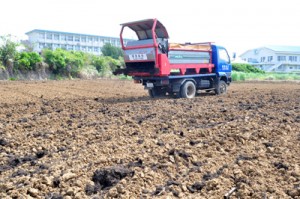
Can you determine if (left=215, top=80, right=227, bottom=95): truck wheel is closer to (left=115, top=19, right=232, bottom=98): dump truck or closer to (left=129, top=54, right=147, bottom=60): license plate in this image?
(left=115, top=19, right=232, bottom=98): dump truck

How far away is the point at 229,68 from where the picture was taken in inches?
571

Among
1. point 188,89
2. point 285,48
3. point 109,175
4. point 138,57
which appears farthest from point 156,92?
point 285,48

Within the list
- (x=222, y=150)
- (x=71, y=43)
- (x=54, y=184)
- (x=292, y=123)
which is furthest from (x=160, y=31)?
(x=71, y=43)

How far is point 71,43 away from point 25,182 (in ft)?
279

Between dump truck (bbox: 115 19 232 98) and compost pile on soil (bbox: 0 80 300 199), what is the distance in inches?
164

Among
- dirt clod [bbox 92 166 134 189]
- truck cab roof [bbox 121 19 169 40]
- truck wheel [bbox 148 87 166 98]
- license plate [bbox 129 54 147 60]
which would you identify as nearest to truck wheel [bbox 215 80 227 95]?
truck wheel [bbox 148 87 166 98]

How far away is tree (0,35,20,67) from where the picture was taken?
27047mm

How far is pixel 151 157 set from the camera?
14.3 ft

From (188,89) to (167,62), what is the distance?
1886 millimetres

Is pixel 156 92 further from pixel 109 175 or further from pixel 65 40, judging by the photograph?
pixel 65 40

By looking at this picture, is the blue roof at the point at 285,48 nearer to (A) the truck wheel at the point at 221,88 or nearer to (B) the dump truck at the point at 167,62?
(A) the truck wheel at the point at 221,88

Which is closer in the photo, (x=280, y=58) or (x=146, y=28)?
(x=146, y=28)

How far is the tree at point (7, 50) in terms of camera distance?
88.7 ft

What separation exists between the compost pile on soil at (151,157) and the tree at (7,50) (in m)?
22.1
